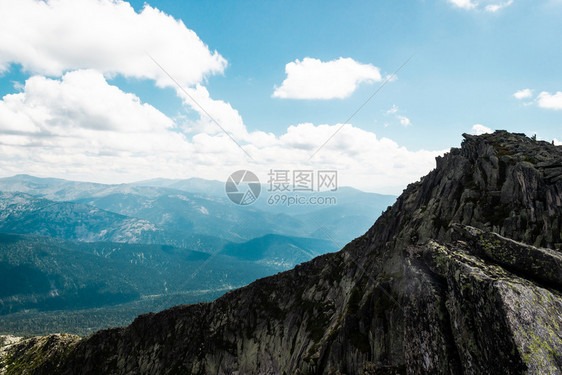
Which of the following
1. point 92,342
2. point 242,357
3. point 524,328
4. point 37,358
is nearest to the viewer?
point 524,328

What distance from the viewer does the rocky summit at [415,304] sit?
46.0 ft

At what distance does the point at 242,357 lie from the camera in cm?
8994

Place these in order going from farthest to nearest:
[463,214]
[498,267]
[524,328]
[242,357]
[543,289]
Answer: [242,357] → [463,214] → [498,267] → [543,289] → [524,328]

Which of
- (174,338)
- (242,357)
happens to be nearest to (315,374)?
(242,357)

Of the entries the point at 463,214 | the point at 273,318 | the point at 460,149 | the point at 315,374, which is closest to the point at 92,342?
the point at 273,318

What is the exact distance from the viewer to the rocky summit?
1403 cm

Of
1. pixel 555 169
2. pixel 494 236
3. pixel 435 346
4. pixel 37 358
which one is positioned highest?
pixel 555 169

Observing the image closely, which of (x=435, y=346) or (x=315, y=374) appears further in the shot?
(x=315, y=374)

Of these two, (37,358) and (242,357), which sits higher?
(242,357)

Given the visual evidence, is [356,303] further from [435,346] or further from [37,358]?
[37,358]

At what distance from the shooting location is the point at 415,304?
17641 millimetres

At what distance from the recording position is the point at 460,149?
68312 millimetres

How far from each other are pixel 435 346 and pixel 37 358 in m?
187

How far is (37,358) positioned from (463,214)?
18811 centimetres
